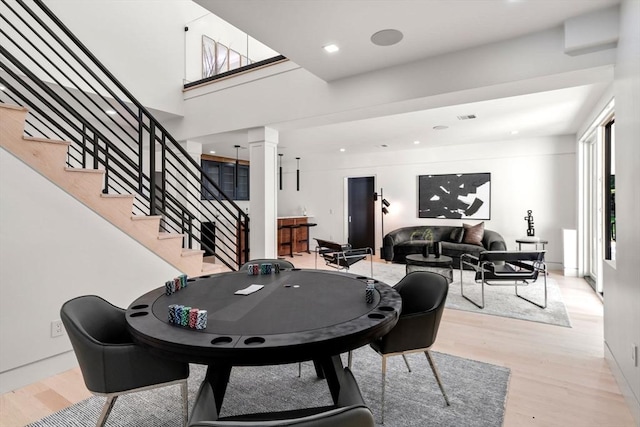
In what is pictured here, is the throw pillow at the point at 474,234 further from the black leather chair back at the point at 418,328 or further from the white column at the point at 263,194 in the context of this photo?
the black leather chair back at the point at 418,328

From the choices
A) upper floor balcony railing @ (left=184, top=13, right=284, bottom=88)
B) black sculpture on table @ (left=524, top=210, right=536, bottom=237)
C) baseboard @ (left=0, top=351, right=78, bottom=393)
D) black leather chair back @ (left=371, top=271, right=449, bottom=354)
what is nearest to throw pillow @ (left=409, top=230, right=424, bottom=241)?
black sculpture on table @ (left=524, top=210, right=536, bottom=237)

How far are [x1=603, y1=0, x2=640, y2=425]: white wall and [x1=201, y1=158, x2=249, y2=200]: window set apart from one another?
7462mm

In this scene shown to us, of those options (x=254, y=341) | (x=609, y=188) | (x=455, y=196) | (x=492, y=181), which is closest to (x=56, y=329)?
(x=254, y=341)

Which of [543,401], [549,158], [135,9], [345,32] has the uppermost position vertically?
[135,9]

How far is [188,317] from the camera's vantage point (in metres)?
1.47

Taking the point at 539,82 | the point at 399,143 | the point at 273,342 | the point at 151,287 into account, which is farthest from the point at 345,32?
the point at 399,143

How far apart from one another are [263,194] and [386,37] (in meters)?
2.42

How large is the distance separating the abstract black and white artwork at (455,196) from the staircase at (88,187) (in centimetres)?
582

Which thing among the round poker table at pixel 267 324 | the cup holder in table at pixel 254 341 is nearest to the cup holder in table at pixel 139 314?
the round poker table at pixel 267 324

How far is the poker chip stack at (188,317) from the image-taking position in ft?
4.75

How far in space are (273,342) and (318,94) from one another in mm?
3206

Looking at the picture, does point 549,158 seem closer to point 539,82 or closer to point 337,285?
point 539,82

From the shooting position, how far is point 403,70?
11.0 ft

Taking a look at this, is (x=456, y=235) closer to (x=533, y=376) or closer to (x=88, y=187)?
(x=533, y=376)
